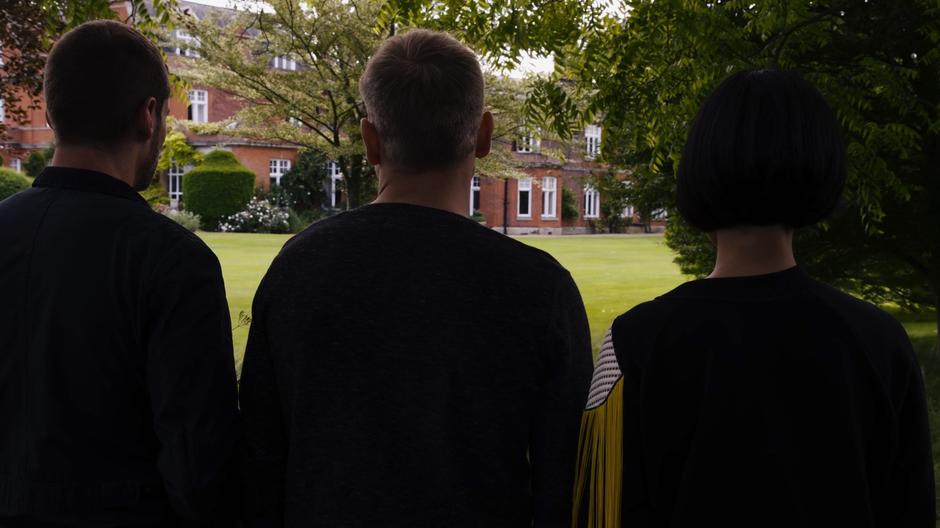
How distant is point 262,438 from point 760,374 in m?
1.04

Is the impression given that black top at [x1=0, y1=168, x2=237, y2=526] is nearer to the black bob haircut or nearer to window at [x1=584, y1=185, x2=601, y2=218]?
the black bob haircut

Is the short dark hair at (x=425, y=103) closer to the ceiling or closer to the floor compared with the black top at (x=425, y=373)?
closer to the ceiling

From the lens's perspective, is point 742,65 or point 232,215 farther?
point 232,215

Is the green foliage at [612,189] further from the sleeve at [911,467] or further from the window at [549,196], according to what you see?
the window at [549,196]

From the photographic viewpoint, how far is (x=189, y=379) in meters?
1.92

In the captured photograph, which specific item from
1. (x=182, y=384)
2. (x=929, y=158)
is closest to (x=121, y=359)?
(x=182, y=384)

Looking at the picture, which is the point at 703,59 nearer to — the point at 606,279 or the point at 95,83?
the point at 95,83

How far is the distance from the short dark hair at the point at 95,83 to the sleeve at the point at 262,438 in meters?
0.54

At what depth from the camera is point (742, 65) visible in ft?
18.3

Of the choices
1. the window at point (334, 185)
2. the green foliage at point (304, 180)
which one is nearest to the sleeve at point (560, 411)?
the green foliage at point (304, 180)

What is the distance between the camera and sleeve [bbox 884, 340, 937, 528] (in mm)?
1670

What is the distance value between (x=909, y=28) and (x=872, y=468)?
24.2 feet

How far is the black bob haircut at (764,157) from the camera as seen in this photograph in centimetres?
166

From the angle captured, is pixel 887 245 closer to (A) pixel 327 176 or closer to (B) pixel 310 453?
(B) pixel 310 453
